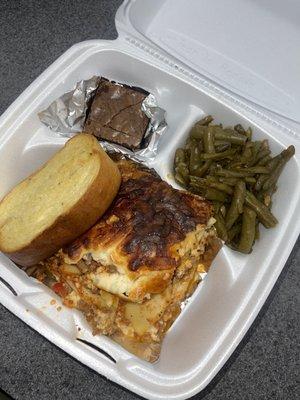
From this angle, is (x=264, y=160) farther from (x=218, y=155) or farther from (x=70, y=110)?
(x=70, y=110)

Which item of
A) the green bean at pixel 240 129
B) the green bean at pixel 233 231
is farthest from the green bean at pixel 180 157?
the green bean at pixel 233 231

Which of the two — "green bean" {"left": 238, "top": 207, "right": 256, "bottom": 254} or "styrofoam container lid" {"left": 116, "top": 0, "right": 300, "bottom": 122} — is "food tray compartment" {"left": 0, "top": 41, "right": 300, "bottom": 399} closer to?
"green bean" {"left": 238, "top": 207, "right": 256, "bottom": 254}

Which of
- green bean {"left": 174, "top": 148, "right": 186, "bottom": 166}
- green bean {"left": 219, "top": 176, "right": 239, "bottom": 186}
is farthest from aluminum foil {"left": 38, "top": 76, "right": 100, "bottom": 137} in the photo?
green bean {"left": 219, "top": 176, "right": 239, "bottom": 186}

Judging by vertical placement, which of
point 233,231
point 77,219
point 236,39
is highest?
point 236,39

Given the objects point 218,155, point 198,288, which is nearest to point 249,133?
point 218,155

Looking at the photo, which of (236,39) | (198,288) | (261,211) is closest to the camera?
(261,211)

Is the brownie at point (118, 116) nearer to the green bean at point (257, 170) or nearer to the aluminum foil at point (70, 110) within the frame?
the aluminum foil at point (70, 110)

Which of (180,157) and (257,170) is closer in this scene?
(257,170)
